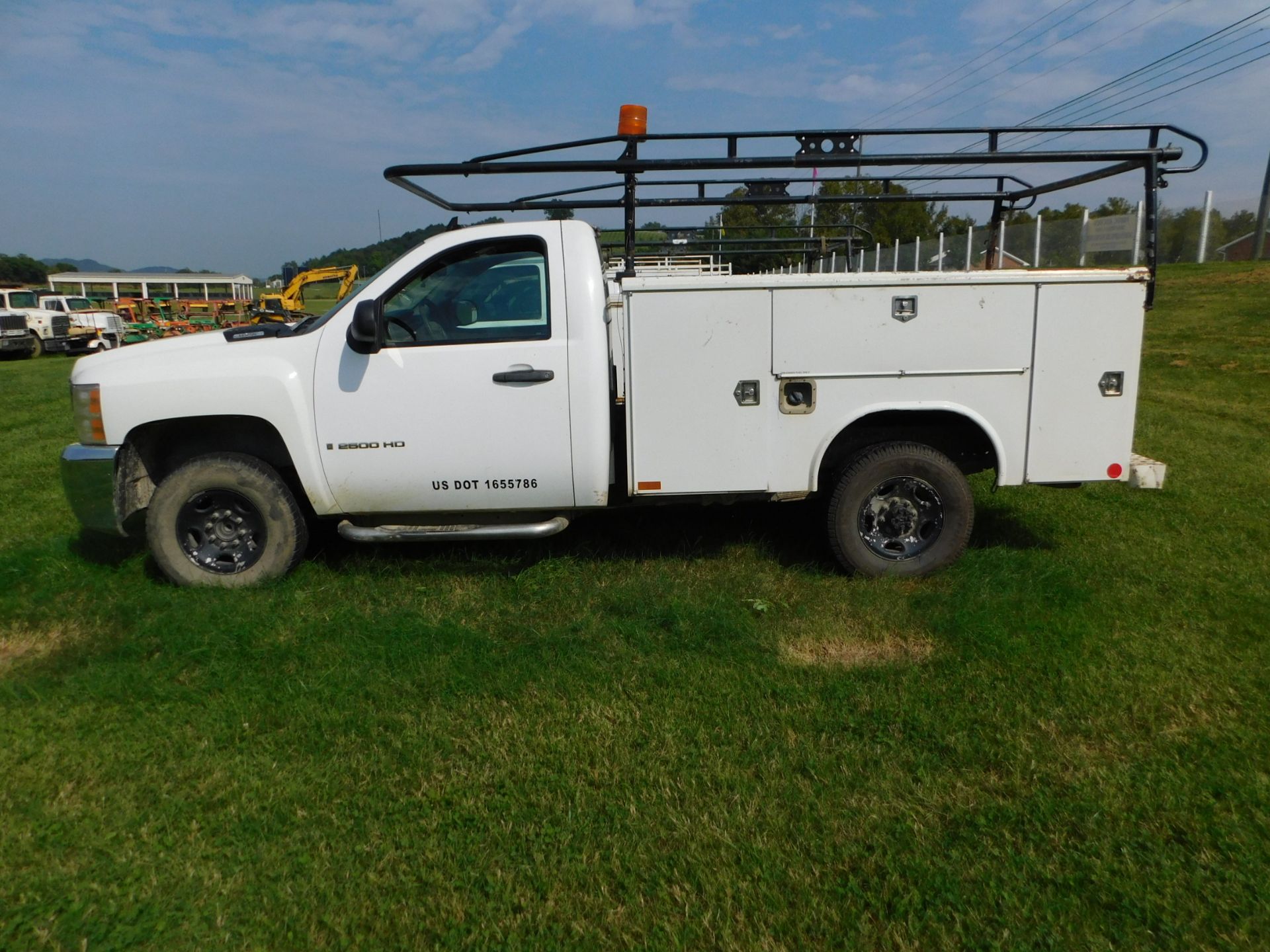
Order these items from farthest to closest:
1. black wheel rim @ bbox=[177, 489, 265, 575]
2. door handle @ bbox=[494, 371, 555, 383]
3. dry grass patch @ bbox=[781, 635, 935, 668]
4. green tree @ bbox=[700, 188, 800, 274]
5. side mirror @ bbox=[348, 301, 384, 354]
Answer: green tree @ bbox=[700, 188, 800, 274] → black wheel rim @ bbox=[177, 489, 265, 575] → door handle @ bbox=[494, 371, 555, 383] → side mirror @ bbox=[348, 301, 384, 354] → dry grass patch @ bbox=[781, 635, 935, 668]

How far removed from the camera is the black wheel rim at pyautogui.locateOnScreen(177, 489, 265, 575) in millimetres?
5238

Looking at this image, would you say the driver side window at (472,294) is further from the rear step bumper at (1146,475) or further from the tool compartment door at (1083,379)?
the rear step bumper at (1146,475)

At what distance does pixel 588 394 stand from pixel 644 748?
206cm

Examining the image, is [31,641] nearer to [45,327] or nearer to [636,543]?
[636,543]

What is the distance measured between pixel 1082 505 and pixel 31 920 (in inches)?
256

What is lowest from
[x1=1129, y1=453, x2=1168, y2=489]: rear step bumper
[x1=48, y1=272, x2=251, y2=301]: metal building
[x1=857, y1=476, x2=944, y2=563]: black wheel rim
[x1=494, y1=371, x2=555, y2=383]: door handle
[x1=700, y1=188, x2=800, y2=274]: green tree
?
[x1=857, y1=476, x2=944, y2=563]: black wheel rim

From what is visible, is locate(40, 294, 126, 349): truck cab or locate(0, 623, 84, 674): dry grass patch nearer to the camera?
locate(0, 623, 84, 674): dry grass patch

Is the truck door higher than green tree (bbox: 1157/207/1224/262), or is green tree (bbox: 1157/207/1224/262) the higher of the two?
green tree (bbox: 1157/207/1224/262)

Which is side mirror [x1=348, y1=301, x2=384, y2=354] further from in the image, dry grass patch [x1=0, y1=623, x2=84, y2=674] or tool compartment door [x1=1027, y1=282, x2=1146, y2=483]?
tool compartment door [x1=1027, y1=282, x2=1146, y2=483]

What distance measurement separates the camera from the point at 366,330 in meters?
4.84

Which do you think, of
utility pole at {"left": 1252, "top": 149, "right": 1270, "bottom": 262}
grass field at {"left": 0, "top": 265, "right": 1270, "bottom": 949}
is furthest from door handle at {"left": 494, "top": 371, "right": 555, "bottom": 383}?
utility pole at {"left": 1252, "top": 149, "right": 1270, "bottom": 262}

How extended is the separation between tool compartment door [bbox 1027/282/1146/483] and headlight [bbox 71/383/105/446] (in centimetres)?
505

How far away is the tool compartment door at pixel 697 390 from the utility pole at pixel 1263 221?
27.1 m

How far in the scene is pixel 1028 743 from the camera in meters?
3.57
